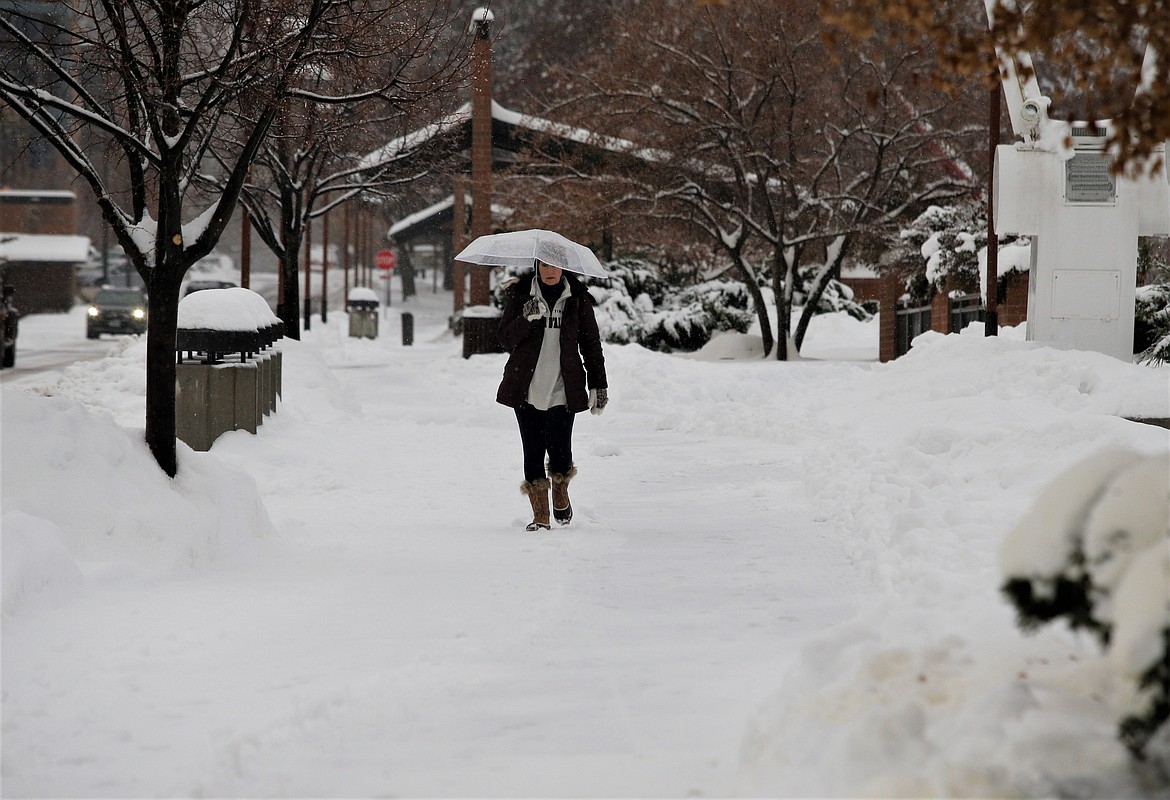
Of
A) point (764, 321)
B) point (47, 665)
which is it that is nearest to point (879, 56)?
point (47, 665)

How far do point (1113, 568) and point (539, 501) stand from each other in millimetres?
5600

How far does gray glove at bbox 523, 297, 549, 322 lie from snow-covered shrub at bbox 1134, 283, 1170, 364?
988cm

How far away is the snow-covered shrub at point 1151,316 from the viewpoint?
15.8 meters

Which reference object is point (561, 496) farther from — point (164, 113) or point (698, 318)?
point (698, 318)

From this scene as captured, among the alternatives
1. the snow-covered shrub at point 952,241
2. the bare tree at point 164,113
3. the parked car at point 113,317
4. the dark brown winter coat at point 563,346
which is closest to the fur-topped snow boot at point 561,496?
the dark brown winter coat at point 563,346

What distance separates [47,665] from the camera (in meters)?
4.82

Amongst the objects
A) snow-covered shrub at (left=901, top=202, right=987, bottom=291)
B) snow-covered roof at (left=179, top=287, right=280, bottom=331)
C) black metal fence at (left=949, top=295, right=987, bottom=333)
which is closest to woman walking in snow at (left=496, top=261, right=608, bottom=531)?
snow-covered roof at (left=179, top=287, right=280, bottom=331)

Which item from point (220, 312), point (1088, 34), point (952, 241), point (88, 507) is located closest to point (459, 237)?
point (952, 241)

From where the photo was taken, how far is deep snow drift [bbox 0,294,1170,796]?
3.64 metres

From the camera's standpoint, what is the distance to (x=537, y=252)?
8477 mm

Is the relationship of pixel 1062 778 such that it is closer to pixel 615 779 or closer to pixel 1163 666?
pixel 1163 666

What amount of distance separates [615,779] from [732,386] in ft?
44.8

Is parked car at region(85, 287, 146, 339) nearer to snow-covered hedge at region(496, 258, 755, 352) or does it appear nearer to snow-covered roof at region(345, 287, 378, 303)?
snow-covered roof at region(345, 287, 378, 303)

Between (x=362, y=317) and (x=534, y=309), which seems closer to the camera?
(x=534, y=309)
